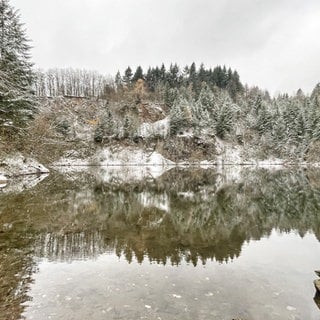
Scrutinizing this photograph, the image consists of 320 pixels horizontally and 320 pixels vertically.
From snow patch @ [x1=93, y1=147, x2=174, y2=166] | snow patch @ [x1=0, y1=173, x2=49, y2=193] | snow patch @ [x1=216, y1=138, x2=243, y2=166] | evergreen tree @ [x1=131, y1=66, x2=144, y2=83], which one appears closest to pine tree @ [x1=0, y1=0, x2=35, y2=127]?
snow patch @ [x1=0, y1=173, x2=49, y2=193]

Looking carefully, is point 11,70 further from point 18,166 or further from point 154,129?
point 154,129

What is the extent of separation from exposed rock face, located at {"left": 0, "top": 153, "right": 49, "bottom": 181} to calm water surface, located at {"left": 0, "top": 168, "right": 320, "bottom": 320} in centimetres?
2279

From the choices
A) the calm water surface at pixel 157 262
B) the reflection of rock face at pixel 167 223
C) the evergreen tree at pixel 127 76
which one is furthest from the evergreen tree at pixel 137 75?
the calm water surface at pixel 157 262

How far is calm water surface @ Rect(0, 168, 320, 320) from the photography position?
7789mm

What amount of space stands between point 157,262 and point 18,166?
42.3m

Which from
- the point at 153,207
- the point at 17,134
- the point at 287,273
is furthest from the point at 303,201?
the point at 17,134

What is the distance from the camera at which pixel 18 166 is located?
47.0 metres

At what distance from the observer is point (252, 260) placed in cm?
1188

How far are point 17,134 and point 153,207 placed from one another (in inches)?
744

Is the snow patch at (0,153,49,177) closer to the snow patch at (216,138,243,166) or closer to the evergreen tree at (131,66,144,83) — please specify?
the snow patch at (216,138,243,166)

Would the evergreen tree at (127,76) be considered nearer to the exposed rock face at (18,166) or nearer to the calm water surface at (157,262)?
the exposed rock face at (18,166)

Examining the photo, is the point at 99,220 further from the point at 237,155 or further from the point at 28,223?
the point at 237,155

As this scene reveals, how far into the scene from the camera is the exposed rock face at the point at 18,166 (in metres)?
41.7

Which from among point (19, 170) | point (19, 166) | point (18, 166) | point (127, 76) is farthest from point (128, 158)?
point (127, 76)
